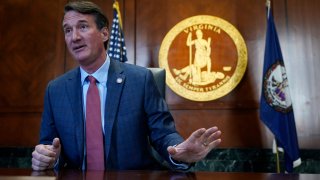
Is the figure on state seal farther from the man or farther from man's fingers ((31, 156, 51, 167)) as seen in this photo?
man's fingers ((31, 156, 51, 167))

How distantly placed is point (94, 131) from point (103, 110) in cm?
13

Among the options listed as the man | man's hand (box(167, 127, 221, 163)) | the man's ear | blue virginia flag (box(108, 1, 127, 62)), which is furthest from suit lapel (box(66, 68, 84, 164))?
blue virginia flag (box(108, 1, 127, 62))

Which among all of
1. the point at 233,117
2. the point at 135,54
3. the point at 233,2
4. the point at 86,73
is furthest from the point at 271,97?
the point at 86,73

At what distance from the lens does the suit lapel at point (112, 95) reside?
167 centimetres

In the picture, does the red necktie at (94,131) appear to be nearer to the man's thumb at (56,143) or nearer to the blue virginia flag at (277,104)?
the man's thumb at (56,143)

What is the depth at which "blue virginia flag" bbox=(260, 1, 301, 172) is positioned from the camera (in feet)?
9.62

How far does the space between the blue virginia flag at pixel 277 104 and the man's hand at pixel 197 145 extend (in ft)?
6.17

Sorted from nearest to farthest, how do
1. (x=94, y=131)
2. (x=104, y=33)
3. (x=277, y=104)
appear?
(x=94, y=131) < (x=104, y=33) < (x=277, y=104)

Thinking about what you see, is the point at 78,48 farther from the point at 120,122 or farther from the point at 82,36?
the point at 120,122

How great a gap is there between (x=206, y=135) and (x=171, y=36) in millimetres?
2561

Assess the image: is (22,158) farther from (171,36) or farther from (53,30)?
(171,36)

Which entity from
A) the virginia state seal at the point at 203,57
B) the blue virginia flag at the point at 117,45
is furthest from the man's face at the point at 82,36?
the virginia state seal at the point at 203,57

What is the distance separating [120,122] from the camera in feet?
5.64

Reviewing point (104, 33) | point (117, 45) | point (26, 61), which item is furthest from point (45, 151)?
point (26, 61)
